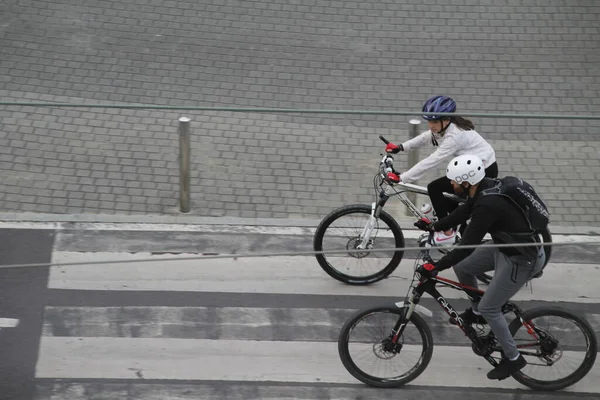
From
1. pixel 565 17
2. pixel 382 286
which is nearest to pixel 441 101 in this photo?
pixel 382 286

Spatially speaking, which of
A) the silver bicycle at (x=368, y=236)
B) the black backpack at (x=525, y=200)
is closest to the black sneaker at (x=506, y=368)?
the black backpack at (x=525, y=200)

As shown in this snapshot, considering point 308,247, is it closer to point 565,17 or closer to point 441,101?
point 441,101

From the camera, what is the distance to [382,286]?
9.20 meters

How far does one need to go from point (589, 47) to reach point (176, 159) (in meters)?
7.12

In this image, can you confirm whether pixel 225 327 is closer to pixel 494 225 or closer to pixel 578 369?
pixel 494 225

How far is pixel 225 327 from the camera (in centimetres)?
849

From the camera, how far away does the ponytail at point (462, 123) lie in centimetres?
868

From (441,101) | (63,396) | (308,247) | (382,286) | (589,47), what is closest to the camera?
(63,396)

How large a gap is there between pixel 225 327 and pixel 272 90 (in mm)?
5289

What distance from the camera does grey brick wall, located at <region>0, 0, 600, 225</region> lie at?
10094 mm

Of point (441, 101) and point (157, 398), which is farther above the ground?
point (441, 101)

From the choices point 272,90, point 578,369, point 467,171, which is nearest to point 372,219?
point 467,171

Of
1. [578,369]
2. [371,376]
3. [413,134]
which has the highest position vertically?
[413,134]

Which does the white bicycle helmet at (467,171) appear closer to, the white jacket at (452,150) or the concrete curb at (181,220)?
the white jacket at (452,150)
